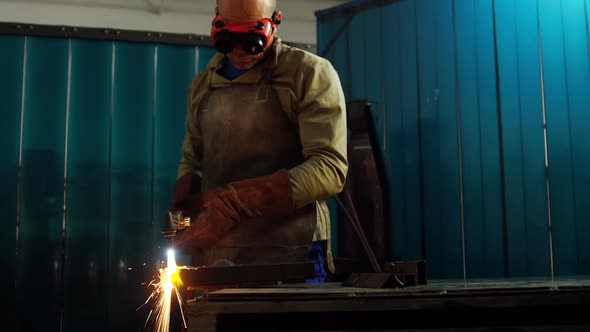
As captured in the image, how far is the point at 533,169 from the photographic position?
8.91ft

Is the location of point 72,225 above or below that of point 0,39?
below

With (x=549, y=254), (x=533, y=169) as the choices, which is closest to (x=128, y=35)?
(x=533, y=169)

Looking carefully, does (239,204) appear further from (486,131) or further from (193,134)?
(486,131)

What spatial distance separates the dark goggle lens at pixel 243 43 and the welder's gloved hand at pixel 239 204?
40cm

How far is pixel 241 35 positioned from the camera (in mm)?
1720

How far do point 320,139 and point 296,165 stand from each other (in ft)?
0.56

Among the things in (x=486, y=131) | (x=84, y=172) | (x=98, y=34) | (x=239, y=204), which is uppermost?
(x=98, y=34)

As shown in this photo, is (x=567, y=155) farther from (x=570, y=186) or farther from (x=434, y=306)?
(x=434, y=306)

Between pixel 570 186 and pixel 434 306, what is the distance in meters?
2.01

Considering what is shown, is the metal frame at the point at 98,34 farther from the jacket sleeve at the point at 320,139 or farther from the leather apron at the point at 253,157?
the jacket sleeve at the point at 320,139

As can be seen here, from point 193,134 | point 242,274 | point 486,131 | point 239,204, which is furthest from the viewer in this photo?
point 486,131

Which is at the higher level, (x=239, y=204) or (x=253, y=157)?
(x=253, y=157)

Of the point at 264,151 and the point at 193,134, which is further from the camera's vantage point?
the point at 193,134

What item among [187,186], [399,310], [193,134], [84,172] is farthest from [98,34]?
[399,310]
